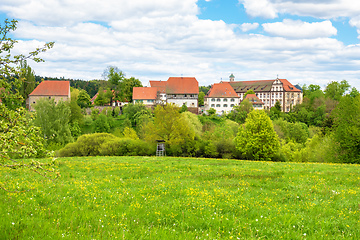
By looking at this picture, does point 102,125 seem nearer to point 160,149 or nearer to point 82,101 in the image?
point 82,101

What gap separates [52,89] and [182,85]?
4652 centimetres

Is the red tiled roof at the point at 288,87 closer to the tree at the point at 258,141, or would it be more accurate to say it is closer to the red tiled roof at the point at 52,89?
the tree at the point at 258,141

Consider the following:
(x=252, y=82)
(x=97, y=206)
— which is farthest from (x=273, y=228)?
(x=252, y=82)

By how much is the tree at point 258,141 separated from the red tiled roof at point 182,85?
2391 inches

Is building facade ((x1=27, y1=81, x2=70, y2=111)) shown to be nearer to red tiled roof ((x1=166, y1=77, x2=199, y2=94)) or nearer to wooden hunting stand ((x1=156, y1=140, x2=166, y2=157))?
red tiled roof ((x1=166, y1=77, x2=199, y2=94))

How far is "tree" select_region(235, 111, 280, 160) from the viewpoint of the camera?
43544 mm

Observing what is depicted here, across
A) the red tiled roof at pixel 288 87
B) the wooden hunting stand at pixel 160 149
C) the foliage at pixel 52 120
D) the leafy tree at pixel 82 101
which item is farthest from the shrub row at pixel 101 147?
the red tiled roof at pixel 288 87

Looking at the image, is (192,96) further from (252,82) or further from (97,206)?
(97,206)

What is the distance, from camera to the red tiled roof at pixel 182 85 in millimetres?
106062

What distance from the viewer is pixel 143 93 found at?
10306 centimetres

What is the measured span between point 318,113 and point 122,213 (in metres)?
106

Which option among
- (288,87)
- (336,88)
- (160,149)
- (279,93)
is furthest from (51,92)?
(336,88)

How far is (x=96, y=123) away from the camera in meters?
76.2

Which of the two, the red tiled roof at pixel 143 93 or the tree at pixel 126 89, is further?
the tree at pixel 126 89
